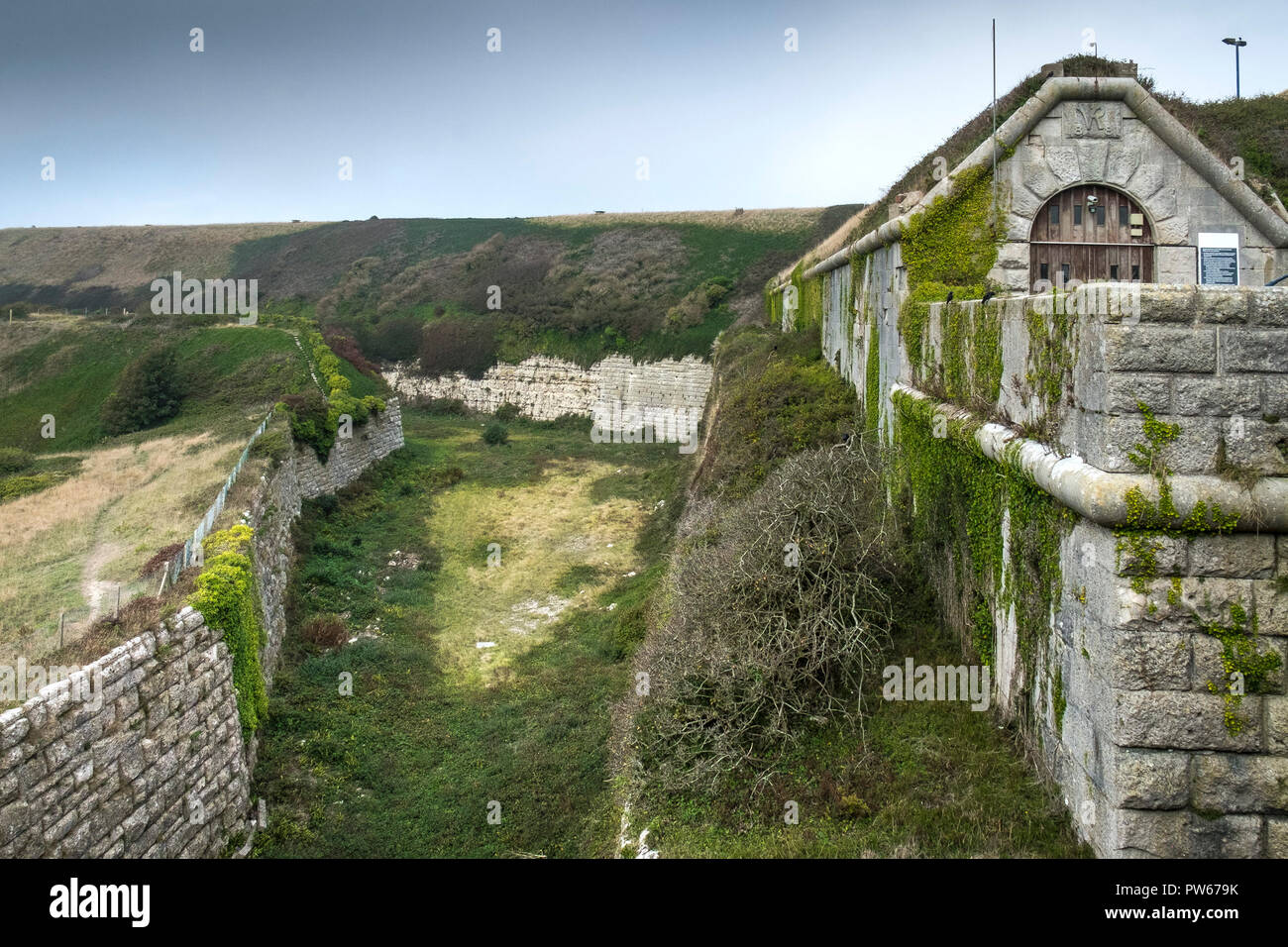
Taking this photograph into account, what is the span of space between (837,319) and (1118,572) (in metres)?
12.4

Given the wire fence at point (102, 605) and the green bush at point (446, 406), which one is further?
the green bush at point (446, 406)

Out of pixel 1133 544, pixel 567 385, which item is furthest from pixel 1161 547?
pixel 567 385

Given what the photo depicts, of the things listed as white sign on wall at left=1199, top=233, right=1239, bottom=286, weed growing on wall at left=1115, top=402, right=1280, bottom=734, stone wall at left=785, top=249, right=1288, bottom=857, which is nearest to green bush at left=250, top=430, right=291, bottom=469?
white sign on wall at left=1199, top=233, right=1239, bottom=286

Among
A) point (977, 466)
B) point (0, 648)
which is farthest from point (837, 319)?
point (0, 648)

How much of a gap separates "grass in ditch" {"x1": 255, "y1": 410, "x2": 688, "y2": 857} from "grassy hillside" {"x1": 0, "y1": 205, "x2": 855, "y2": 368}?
50.5ft

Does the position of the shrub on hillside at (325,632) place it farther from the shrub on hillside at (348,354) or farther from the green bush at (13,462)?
the shrub on hillside at (348,354)

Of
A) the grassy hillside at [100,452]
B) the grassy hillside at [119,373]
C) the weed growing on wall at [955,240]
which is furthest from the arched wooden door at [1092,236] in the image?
the grassy hillside at [119,373]

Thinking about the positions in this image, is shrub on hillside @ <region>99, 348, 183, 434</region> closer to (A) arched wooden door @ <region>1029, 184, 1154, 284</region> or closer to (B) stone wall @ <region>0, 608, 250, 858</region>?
(B) stone wall @ <region>0, 608, 250, 858</region>

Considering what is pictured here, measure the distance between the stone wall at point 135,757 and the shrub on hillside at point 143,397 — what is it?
1735 centimetres

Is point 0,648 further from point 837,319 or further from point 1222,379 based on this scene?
point 837,319

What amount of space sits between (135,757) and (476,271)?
148 ft

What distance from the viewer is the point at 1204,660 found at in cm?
476

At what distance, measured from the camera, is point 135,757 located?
309 inches

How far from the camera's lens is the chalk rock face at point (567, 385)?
34625 mm
